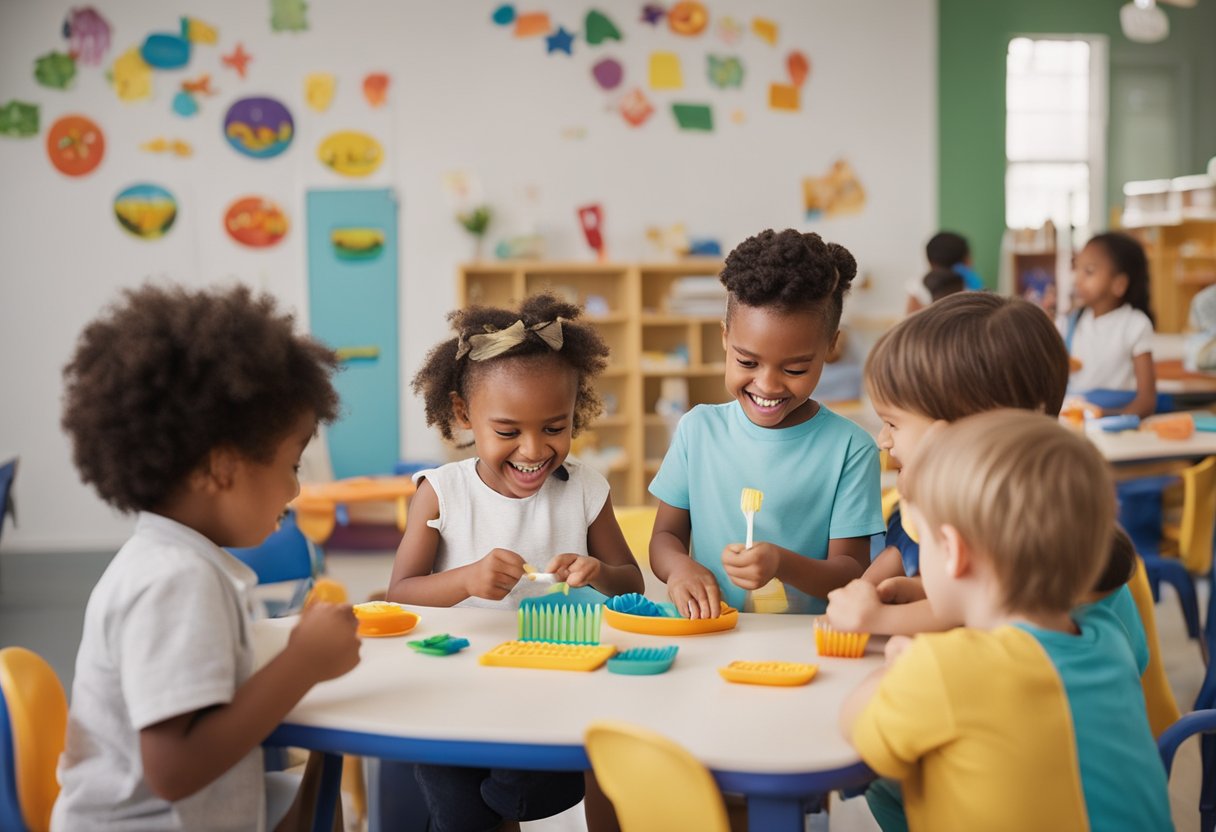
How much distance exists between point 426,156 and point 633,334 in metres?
1.55

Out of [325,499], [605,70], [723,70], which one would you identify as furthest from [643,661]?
[723,70]

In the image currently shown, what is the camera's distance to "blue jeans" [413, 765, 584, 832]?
1729 millimetres

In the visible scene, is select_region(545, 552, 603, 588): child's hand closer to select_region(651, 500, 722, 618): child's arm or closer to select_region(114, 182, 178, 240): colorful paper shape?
select_region(651, 500, 722, 618): child's arm

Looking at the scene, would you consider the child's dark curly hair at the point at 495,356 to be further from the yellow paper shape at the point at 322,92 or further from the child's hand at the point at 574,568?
the yellow paper shape at the point at 322,92

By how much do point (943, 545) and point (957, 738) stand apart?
0.20 metres

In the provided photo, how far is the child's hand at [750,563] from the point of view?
1.63 meters

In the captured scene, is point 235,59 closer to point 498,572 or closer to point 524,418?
point 524,418

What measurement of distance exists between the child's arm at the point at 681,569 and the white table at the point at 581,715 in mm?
111

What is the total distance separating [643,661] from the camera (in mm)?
1443

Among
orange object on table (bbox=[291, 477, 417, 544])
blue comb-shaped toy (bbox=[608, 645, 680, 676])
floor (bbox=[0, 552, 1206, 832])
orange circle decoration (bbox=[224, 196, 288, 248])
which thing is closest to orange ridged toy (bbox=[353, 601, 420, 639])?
blue comb-shaped toy (bbox=[608, 645, 680, 676])

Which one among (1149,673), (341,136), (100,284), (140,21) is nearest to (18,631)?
(100,284)

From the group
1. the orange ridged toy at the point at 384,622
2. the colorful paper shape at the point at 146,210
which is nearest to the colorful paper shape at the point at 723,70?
the colorful paper shape at the point at 146,210

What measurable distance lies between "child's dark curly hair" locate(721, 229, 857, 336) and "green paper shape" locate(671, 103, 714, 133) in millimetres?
4960

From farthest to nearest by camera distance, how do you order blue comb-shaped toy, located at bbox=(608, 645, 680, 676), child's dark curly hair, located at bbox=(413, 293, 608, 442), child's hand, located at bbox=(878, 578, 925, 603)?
child's dark curly hair, located at bbox=(413, 293, 608, 442) < child's hand, located at bbox=(878, 578, 925, 603) < blue comb-shaped toy, located at bbox=(608, 645, 680, 676)
